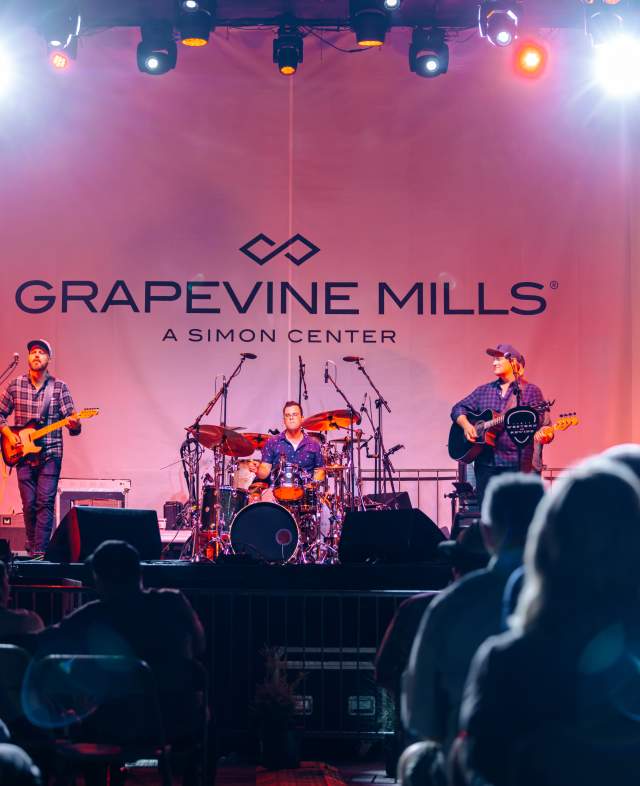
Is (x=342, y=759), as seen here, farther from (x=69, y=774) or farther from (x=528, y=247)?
(x=528, y=247)

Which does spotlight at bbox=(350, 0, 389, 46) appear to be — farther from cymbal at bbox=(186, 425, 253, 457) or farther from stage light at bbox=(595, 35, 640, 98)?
cymbal at bbox=(186, 425, 253, 457)

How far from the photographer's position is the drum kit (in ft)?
30.1

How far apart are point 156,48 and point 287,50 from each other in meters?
1.43

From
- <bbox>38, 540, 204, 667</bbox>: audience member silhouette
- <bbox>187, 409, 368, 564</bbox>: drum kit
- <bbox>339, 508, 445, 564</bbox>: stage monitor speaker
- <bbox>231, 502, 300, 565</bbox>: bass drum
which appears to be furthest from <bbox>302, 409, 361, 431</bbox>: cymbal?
<bbox>38, 540, 204, 667</bbox>: audience member silhouette

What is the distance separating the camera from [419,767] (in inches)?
118

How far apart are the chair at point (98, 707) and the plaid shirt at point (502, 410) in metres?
6.35

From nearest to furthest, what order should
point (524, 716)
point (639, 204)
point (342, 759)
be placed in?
point (524, 716) < point (342, 759) < point (639, 204)

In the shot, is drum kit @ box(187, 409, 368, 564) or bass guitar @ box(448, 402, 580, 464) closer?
drum kit @ box(187, 409, 368, 564)

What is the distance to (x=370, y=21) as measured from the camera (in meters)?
10.7

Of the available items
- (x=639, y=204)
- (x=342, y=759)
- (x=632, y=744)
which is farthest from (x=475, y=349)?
(x=632, y=744)

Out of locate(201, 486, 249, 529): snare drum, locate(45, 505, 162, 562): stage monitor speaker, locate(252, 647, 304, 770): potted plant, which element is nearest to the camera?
locate(252, 647, 304, 770): potted plant

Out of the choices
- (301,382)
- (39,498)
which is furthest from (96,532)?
(301,382)

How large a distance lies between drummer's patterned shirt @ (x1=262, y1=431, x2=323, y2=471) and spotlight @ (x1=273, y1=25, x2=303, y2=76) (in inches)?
162

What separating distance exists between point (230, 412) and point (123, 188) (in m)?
3.04
